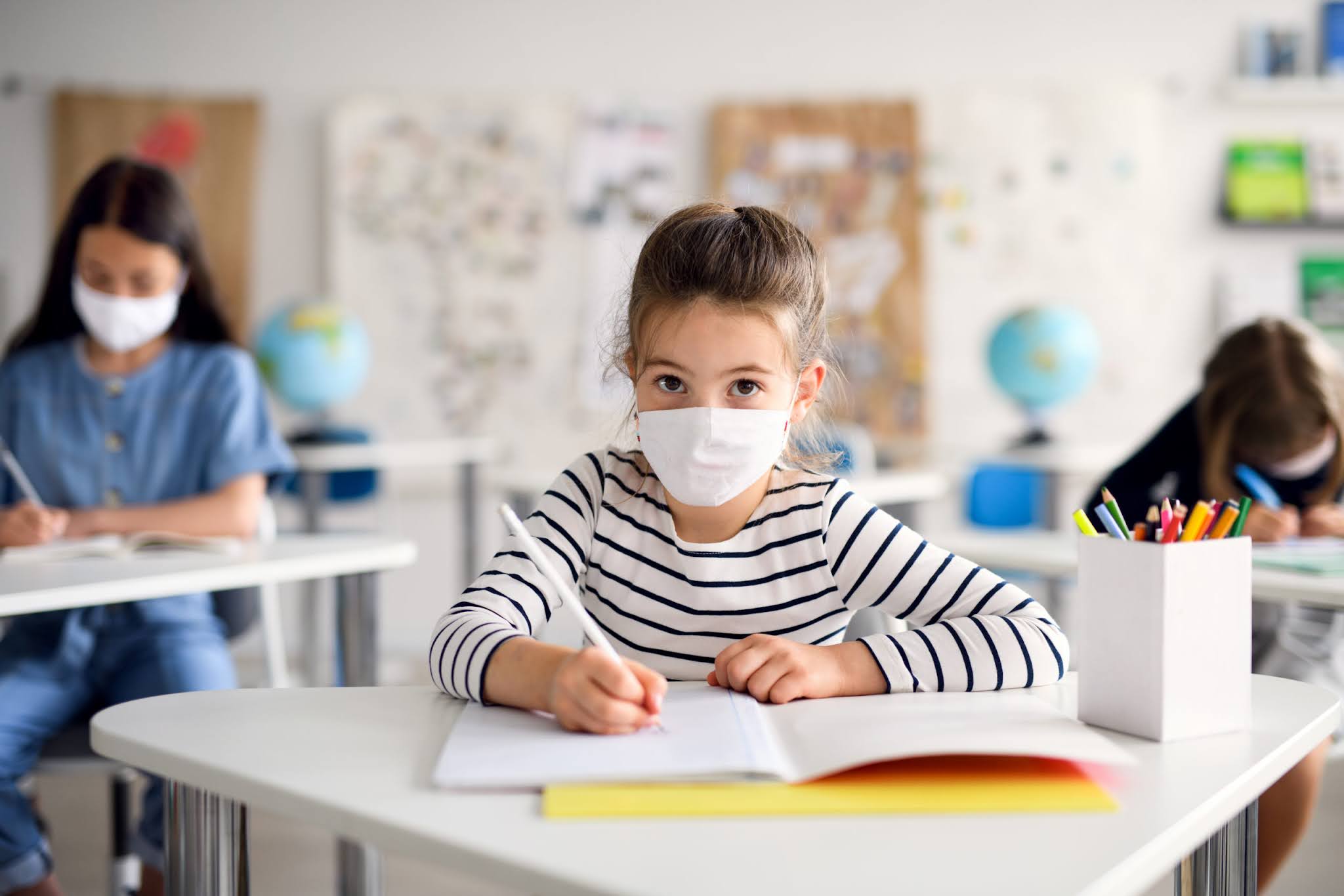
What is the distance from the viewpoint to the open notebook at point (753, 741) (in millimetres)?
668

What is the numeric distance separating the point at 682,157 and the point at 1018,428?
1472 millimetres

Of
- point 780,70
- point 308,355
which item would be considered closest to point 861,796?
point 308,355

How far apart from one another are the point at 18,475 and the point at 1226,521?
1.52m

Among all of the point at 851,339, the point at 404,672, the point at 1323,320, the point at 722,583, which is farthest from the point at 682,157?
the point at 722,583

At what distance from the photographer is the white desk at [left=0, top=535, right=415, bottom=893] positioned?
126 cm

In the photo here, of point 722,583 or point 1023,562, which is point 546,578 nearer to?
point 722,583

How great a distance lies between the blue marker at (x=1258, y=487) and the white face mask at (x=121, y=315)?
1639 millimetres

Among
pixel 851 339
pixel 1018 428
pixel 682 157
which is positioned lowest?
pixel 1018 428

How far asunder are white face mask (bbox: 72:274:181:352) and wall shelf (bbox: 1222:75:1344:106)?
141 inches

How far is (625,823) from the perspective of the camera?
24.4 inches

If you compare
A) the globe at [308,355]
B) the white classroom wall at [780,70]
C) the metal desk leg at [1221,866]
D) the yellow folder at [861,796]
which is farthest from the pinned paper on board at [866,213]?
the yellow folder at [861,796]

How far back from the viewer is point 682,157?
4254 mm

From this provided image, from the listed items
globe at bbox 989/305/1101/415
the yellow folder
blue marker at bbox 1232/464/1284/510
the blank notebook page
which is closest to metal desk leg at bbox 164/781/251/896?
the blank notebook page

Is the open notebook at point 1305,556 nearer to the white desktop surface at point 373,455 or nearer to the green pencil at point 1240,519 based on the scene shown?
the green pencil at point 1240,519
